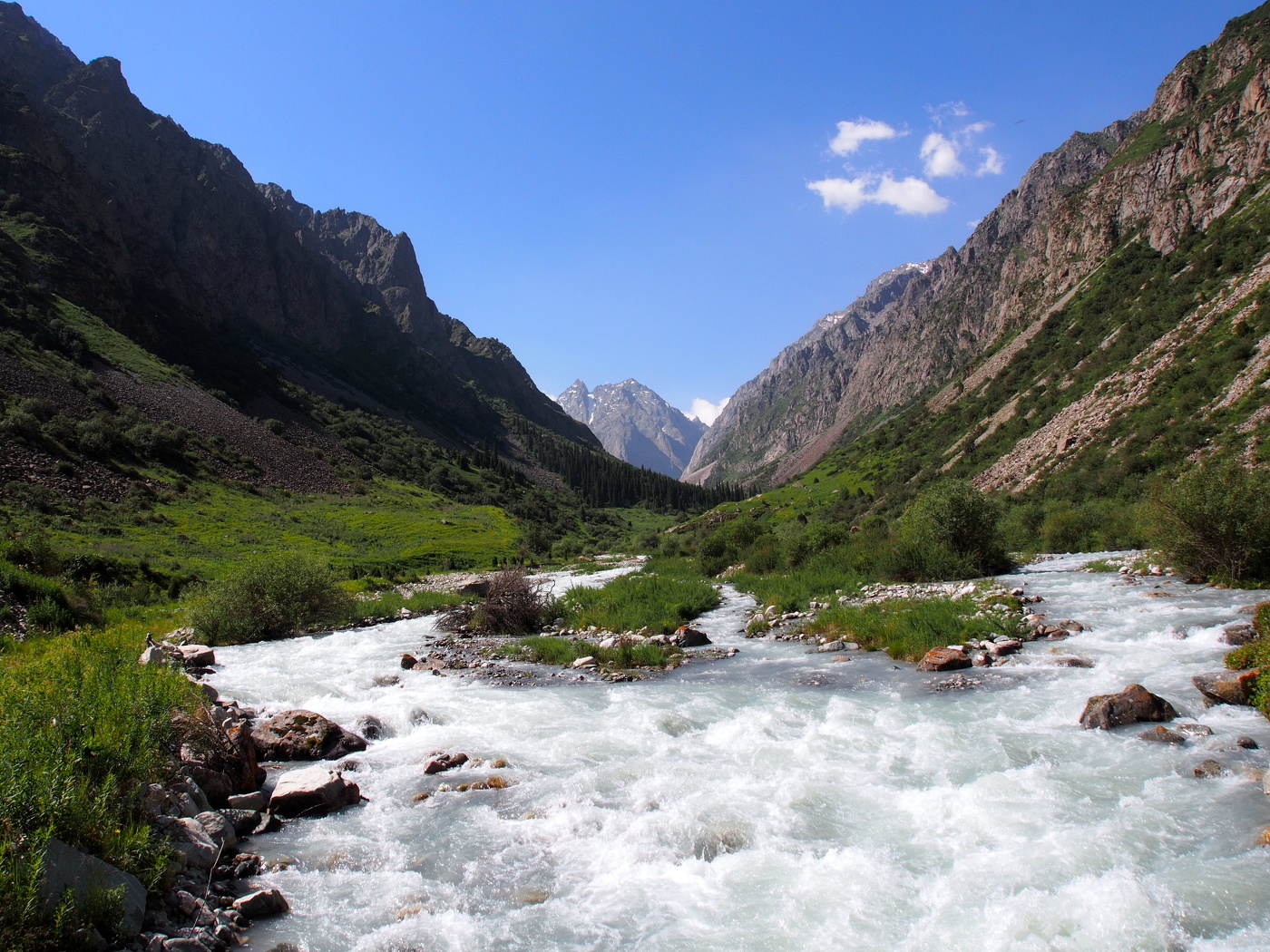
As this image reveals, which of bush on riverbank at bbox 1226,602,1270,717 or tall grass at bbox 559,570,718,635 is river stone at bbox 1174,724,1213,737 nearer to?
bush on riverbank at bbox 1226,602,1270,717

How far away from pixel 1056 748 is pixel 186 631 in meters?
26.8

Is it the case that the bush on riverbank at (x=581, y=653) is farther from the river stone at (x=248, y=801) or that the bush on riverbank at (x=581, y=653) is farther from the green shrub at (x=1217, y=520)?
the green shrub at (x=1217, y=520)

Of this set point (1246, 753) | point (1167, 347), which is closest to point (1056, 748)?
point (1246, 753)

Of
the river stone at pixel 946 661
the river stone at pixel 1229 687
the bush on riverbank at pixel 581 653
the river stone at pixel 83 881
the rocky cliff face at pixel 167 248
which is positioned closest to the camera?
the river stone at pixel 83 881

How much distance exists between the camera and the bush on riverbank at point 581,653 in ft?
62.1

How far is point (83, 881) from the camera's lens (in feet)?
17.3


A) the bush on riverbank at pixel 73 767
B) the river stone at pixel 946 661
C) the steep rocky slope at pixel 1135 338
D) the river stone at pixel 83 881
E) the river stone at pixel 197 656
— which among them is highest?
the steep rocky slope at pixel 1135 338

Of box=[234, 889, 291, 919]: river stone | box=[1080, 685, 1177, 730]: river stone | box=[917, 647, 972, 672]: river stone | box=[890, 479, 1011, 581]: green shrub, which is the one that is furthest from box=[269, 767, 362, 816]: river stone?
box=[890, 479, 1011, 581]: green shrub

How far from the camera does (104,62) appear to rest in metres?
151

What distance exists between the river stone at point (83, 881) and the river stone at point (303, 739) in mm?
6179

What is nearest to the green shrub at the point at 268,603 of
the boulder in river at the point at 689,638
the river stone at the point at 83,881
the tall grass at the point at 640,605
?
the tall grass at the point at 640,605

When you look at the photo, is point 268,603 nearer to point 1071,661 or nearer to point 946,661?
point 946,661

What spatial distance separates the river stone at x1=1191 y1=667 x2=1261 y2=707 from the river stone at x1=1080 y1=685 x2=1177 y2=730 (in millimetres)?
876

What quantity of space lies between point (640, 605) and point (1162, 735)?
18802 millimetres
